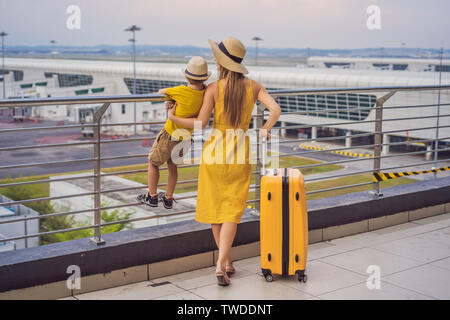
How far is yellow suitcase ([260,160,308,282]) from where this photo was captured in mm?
4211

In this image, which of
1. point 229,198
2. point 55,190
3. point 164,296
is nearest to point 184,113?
point 229,198

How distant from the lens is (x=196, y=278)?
4.43 meters

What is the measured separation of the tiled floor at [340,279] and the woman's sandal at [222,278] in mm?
37

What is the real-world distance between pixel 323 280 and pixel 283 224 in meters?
0.55

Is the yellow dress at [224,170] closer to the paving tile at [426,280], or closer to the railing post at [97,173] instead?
the railing post at [97,173]

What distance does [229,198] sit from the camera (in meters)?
4.19

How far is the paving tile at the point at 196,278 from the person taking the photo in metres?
4.29

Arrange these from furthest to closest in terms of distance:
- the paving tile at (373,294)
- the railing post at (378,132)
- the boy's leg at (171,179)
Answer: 1. the railing post at (378,132)
2. the boy's leg at (171,179)
3. the paving tile at (373,294)

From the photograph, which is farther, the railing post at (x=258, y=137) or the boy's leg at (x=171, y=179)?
A: the railing post at (x=258, y=137)

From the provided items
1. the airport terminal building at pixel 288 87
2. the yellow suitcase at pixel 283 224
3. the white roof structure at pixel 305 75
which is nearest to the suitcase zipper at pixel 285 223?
the yellow suitcase at pixel 283 224

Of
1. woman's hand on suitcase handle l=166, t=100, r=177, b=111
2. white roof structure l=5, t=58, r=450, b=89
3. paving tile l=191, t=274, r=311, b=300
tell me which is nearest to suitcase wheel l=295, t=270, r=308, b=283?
paving tile l=191, t=274, r=311, b=300

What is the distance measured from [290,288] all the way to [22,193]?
25.3 meters

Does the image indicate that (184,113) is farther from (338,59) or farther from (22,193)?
(338,59)

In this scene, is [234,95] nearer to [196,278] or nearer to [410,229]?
[196,278]
